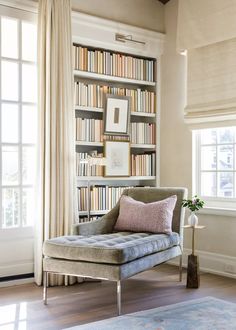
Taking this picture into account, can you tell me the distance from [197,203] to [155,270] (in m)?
1.05

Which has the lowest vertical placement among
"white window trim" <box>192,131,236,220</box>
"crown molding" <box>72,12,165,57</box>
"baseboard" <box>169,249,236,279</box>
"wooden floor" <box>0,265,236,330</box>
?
"wooden floor" <box>0,265,236,330</box>

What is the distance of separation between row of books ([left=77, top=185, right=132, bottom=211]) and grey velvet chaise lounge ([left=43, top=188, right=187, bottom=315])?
0.54 meters

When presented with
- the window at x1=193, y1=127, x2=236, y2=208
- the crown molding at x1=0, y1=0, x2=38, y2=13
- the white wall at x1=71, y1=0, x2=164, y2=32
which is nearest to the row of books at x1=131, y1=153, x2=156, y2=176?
the window at x1=193, y1=127, x2=236, y2=208

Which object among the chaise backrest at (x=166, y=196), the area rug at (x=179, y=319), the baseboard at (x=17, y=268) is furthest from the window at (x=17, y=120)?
the area rug at (x=179, y=319)

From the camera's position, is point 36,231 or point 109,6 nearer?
point 36,231

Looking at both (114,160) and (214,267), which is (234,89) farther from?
(214,267)

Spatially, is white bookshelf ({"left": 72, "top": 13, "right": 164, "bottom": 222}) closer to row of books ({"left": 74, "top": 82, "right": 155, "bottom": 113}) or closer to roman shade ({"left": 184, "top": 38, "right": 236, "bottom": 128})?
row of books ({"left": 74, "top": 82, "right": 155, "bottom": 113})

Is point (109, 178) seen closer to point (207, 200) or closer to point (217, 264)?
point (207, 200)

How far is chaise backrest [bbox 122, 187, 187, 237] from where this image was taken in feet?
14.6

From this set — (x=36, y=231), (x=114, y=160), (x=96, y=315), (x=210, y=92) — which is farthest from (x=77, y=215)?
(x=210, y=92)

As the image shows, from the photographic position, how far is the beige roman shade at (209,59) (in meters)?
4.65

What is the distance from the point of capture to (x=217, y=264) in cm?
485

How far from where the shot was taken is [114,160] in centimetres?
520

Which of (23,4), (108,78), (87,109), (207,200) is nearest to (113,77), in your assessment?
(108,78)
